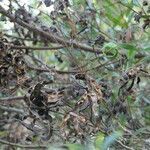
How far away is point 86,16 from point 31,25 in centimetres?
24

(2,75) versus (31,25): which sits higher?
(31,25)

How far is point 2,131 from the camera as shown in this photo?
228 centimetres

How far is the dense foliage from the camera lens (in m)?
1.53

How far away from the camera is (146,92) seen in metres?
2.19

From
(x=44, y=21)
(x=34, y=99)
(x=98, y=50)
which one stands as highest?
(x=44, y=21)

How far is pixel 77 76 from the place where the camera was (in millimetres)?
1622

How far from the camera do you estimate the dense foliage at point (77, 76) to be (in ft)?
5.01

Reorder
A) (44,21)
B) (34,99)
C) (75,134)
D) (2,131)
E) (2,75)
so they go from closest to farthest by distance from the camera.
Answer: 1. (75,134)
2. (34,99)
3. (2,75)
4. (44,21)
5. (2,131)

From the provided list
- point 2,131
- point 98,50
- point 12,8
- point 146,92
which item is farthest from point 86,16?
point 2,131

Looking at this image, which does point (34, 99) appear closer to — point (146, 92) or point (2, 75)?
point (2, 75)

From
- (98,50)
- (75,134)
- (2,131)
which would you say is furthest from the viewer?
(2,131)

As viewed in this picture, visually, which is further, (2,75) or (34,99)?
(2,75)

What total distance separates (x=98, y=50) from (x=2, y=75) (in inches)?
18.1

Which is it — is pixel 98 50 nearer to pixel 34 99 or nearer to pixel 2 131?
pixel 34 99
